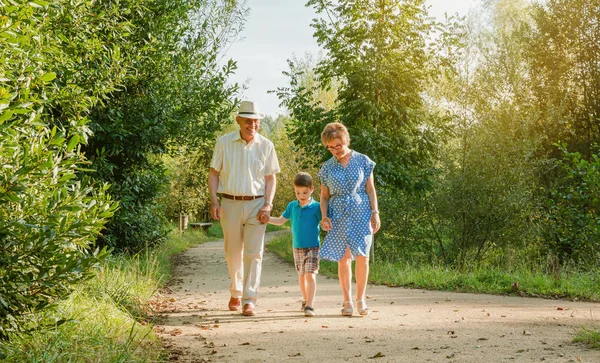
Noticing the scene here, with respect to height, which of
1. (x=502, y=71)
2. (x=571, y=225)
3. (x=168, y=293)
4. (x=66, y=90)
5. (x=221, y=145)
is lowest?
(x=168, y=293)

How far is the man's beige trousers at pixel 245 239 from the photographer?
23.5 feet

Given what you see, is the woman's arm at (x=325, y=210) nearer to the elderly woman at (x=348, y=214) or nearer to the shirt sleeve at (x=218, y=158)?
the elderly woman at (x=348, y=214)

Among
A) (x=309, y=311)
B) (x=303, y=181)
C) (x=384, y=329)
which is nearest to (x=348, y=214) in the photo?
(x=303, y=181)

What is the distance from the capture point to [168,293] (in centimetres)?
929

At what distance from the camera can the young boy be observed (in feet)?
23.3

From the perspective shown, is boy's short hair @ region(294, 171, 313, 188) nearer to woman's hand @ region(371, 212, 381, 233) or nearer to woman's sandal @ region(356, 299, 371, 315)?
woman's hand @ region(371, 212, 381, 233)

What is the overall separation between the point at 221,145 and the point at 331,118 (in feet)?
17.0

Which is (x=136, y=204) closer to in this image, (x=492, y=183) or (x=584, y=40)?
(x=492, y=183)

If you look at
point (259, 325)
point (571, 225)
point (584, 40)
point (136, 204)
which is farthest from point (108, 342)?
point (584, 40)

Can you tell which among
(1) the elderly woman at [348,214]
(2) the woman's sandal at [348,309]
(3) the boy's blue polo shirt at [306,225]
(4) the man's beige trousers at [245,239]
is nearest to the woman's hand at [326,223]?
(1) the elderly woman at [348,214]

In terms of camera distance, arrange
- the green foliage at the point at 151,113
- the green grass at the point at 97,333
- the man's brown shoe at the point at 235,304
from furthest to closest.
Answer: the green foliage at the point at 151,113, the man's brown shoe at the point at 235,304, the green grass at the point at 97,333

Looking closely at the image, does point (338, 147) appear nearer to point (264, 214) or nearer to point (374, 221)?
point (374, 221)

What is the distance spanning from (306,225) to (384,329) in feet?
5.11

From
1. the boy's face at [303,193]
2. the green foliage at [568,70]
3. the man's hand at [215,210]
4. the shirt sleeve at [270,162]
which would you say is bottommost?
the man's hand at [215,210]
